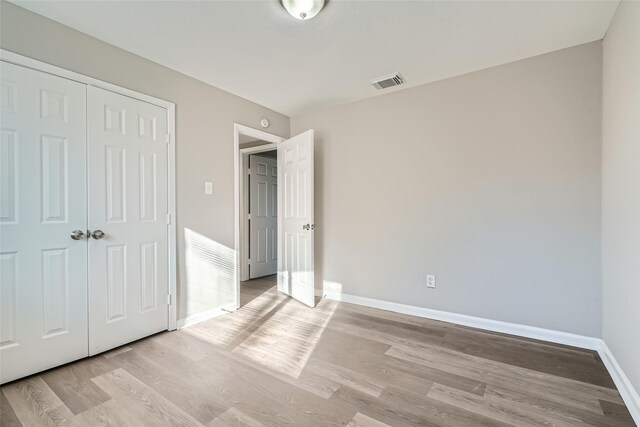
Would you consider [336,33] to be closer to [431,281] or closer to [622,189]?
[622,189]

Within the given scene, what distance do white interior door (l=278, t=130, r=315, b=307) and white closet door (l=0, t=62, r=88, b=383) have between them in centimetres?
204

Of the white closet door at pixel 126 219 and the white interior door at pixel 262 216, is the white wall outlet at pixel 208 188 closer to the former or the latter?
the white closet door at pixel 126 219

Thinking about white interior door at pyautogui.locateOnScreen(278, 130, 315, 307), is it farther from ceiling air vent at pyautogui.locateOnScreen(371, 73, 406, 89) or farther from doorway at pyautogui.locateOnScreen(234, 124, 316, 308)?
ceiling air vent at pyautogui.locateOnScreen(371, 73, 406, 89)

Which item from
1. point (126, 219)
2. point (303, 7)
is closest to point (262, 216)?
point (126, 219)

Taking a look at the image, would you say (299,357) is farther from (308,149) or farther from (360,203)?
(308,149)

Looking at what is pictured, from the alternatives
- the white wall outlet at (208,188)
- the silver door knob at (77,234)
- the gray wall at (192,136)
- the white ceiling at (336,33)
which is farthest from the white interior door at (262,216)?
the silver door knob at (77,234)

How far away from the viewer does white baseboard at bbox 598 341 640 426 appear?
1564 millimetres

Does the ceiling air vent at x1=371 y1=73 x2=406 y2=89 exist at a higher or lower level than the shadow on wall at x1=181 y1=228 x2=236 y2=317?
higher

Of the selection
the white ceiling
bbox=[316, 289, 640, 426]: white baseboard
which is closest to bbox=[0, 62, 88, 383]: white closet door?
the white ceiling

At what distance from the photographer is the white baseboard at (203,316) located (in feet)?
9.20

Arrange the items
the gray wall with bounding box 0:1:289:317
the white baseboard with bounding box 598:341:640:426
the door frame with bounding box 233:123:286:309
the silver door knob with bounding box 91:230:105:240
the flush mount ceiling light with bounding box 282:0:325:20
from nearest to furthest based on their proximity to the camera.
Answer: the white baseboard with bounding box 598:341:640:426
the flush mount ceiling light with bounding box 282:0:325:20
the gray wall with bounding box 0:1:289:317
the silver door knob with bounding box 91:230:105:240
the door frame with bounding box 233:123:286:309

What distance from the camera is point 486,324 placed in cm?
274

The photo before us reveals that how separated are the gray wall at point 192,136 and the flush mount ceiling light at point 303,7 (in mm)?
1443

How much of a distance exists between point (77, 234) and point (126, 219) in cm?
34
